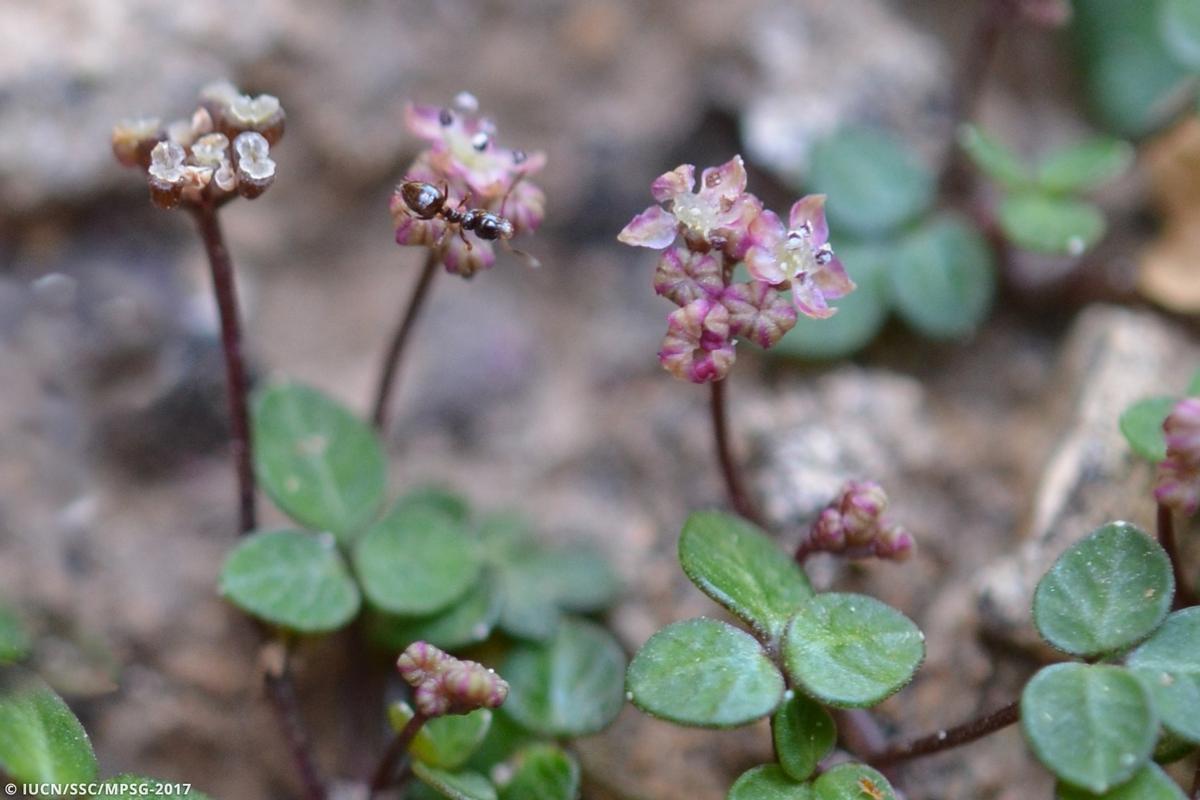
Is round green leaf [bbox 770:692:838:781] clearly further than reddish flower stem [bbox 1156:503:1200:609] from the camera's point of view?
No

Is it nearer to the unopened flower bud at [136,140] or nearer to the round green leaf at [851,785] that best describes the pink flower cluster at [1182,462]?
the round green leaf at [851,785]

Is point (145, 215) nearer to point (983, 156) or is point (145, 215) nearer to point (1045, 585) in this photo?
point (983, 156)

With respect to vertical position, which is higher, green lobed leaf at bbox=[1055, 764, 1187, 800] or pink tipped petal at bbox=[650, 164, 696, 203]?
pink tipped petal at bbox=[650, 164, 696, 203]

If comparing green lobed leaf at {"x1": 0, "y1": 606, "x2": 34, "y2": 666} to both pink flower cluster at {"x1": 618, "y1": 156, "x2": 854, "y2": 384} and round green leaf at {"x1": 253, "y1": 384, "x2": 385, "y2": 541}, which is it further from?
pink flower cluster at {"x1": 618, "y1": 156, "x2": 854, "y2": 384}

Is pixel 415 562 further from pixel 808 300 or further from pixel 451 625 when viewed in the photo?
pixel 808 300

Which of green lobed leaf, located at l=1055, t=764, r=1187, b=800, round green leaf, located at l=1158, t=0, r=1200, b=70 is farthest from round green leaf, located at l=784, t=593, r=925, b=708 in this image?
round green leaf, located at l=1158, t=0, r=1200, b=70

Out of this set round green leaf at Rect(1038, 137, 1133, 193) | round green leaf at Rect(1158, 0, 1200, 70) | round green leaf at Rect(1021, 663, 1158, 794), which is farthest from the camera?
round green leaf at Rect(1038, 137, 1133, 193)
